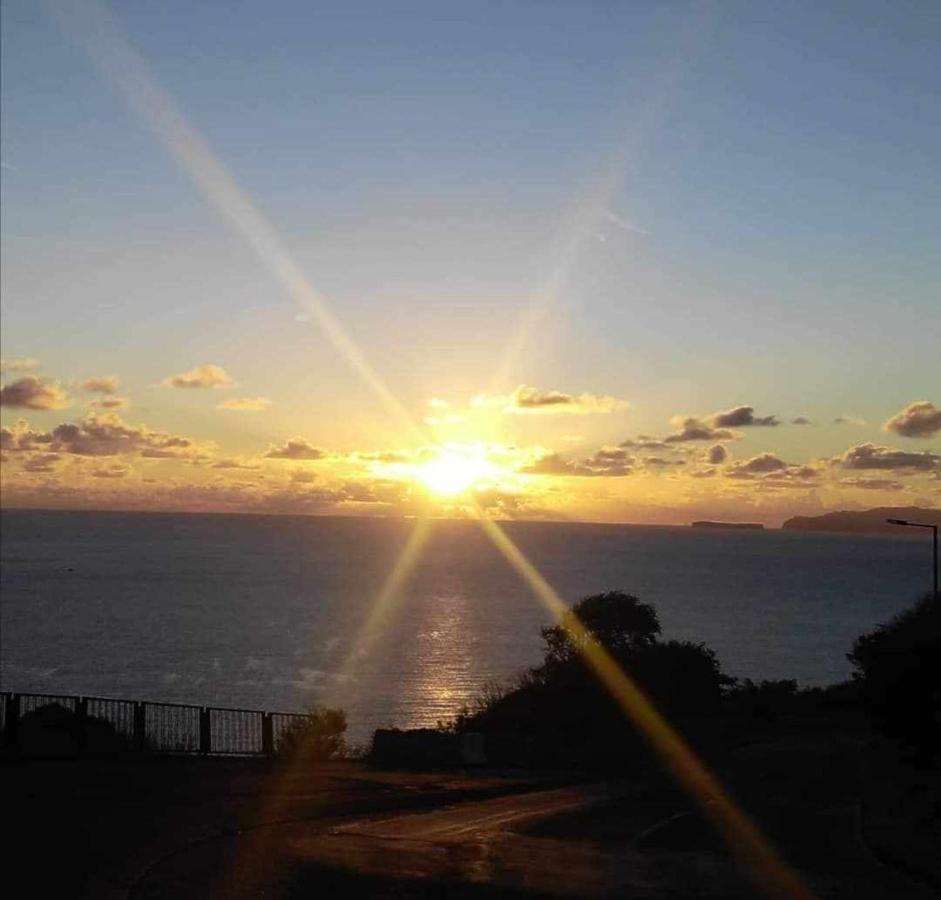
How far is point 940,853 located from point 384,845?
21.3 ft

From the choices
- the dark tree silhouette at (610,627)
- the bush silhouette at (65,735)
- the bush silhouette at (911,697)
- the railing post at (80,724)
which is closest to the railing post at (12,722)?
the bush silhouette at (65,735)

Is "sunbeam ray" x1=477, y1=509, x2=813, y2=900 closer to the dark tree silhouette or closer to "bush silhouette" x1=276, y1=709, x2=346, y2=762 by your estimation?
the dark tree silhouette

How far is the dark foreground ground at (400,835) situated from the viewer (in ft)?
38.8

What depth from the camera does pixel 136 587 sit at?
547 ft

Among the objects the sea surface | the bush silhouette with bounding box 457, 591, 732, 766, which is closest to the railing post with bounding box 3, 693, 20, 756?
the bush silhouette with bounding box 457, 591, 732, 766

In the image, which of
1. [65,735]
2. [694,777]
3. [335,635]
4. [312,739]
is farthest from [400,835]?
[335,635]

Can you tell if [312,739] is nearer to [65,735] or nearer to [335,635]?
[65,735]

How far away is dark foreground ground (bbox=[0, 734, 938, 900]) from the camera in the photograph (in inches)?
466

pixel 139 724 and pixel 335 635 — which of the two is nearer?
pixel 139 724

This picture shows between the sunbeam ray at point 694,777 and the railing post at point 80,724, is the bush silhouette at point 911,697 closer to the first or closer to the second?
the sunbeam ray at point 694,777

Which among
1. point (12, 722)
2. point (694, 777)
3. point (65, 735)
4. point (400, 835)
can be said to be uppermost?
point (12, 722)

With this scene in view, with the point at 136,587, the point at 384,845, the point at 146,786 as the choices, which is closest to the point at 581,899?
the point at 384,845

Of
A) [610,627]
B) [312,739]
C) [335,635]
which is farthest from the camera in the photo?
[335,635]

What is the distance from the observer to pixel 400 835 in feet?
49.5
